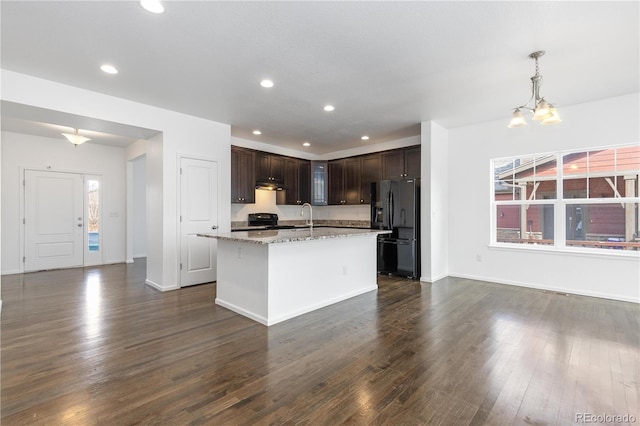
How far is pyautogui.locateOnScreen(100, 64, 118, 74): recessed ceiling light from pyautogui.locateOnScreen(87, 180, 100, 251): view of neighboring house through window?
15.3ft

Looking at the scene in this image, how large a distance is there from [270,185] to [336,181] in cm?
161

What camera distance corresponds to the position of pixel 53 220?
632 cm

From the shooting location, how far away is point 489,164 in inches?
201

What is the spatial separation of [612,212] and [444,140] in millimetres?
2608

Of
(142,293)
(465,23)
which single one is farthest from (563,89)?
(142,293)

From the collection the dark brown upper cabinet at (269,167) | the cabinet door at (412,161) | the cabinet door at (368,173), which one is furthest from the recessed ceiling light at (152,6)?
the cabinet door at (368,173)

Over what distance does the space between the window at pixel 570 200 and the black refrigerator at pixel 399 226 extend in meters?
1.33

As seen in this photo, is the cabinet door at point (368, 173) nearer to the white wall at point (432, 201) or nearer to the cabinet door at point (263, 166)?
the white wall at point (432, 201)

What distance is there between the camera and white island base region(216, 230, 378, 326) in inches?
128

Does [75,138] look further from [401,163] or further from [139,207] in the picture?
[401,163]

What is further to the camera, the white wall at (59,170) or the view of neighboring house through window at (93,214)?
the view of neighboring house through window at (93,214)

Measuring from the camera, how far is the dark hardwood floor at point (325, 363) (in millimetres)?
1826

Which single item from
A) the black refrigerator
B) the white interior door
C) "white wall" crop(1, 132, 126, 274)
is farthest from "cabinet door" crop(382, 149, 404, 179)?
the white interior door

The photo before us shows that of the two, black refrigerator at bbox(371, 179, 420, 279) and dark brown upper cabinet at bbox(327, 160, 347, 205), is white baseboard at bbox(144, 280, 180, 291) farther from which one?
dark brown upper cabinet at bbox(327, 160, 347, 205)
